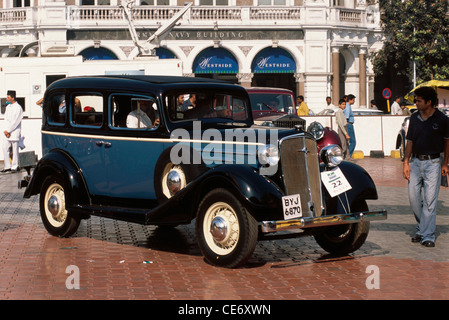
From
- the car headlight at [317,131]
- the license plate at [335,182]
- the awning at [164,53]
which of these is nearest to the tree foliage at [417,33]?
the awning at [164,53]

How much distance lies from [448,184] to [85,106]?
4.47 meters

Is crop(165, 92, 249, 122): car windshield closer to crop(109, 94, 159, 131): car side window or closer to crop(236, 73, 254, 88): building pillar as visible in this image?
crop(109, 94, 159, 131): car side window

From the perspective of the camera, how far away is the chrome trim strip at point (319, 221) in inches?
318

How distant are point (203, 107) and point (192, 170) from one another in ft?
3.09

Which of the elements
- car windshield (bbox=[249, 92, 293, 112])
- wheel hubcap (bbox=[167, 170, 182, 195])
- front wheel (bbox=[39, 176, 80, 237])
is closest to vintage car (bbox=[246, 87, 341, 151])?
car windshield (bbox=[249, 92, 293, 112])

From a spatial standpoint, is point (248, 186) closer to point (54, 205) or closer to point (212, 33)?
point (54, 205)

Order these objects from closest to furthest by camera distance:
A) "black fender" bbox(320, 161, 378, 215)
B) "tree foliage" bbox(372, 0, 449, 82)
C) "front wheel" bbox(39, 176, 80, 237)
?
"black fender" bbox(320, 161, 378, 215) → "front wheel" bbox(39, 176, 80, 237) → "tree foliage" bbox(372, 0, 449, 82)

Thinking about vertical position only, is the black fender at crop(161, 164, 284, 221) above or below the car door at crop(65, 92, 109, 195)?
below

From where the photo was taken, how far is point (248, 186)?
8.23m

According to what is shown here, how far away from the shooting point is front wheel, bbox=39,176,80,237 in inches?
412

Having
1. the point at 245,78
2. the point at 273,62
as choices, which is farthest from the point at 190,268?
the point at 273,62

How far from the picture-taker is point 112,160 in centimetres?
986

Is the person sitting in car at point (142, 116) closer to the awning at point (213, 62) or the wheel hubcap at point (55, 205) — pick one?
the wheel hubcap at point (55, 205)

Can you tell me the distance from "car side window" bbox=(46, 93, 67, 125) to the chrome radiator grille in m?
3.35
